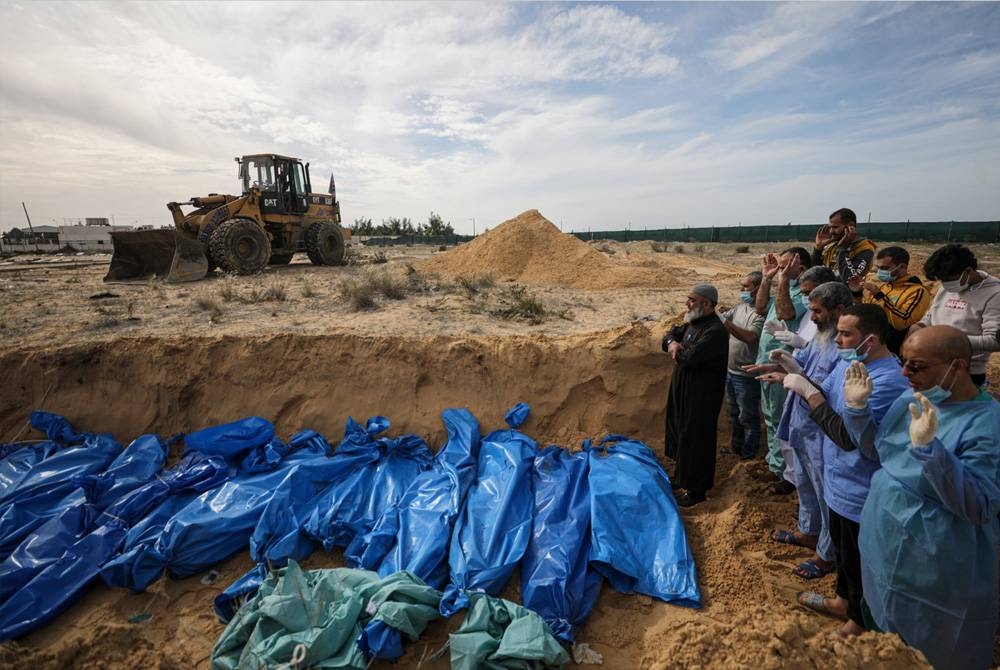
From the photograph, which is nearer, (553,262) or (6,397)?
(6,397)

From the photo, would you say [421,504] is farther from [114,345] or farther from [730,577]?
[114,345]

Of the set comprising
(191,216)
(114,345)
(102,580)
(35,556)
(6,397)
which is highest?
(191,216)

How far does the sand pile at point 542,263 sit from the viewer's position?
439 inches

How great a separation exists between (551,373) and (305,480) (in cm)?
241

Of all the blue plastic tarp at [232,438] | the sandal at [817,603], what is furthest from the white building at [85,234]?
the sandal at [817,603]

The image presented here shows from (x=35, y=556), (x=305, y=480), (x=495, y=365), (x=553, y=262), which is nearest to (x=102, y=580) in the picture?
(x=35, y=556)

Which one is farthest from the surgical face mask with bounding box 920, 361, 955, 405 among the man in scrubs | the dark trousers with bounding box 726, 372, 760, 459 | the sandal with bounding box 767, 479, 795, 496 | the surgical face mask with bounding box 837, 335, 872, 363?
the sandal with bounding box 767, 479, 795, 496

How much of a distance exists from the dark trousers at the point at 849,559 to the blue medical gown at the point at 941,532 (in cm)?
36

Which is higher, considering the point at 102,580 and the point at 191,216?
the point at 191,216

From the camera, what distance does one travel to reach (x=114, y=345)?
5.16 metres

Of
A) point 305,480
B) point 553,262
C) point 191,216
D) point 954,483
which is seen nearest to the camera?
point 954,483

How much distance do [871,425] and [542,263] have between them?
35.3 feet

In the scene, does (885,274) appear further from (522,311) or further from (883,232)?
(883,232)

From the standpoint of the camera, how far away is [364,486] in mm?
3943
